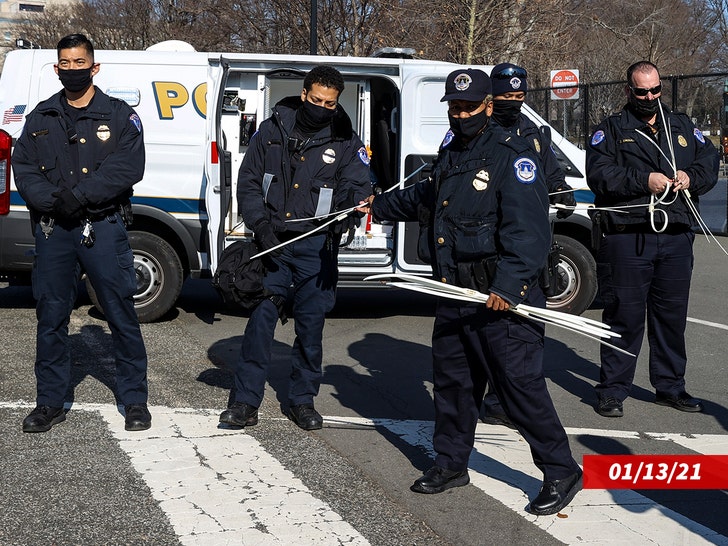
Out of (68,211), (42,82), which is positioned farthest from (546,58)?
(68,211)

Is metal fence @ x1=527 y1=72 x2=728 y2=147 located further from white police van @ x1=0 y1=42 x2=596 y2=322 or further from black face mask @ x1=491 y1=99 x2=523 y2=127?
black face mask @ x1=491 y1=99 x2=523 y2=127

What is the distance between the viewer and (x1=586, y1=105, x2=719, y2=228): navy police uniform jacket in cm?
617

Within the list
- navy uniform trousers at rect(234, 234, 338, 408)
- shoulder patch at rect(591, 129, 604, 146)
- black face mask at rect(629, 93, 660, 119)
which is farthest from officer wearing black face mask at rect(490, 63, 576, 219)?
navy uniform trousers at rect(234, 234, 338, 408)

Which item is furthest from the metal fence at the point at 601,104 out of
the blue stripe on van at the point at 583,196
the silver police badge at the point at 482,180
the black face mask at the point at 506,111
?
the silver police badge at the point at 482,180

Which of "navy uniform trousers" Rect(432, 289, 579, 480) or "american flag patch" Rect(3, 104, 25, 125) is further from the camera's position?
A: "american flag patch" Rect(3, 104, 25, 125)

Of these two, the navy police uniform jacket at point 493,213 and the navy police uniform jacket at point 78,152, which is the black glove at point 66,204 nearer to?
the navy police uniform jacket at point 78,152

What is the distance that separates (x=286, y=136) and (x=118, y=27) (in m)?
31.9

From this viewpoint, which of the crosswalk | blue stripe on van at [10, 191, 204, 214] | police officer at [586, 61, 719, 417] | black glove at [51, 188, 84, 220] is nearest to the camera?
the crosswalk

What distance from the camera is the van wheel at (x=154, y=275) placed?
28.7 feet

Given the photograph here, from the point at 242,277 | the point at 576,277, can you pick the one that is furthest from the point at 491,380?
the point at 576,277

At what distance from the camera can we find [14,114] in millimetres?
8625

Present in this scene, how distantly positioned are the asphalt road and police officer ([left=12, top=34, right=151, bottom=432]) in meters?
0.46

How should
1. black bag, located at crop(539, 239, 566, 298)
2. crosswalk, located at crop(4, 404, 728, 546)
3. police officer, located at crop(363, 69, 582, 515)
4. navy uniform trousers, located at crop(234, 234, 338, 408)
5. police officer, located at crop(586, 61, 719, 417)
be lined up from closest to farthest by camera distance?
crosswalk, located at crop(4, 404, 728, 546) < police officer, located at crop(363, 69, 582, 515) < black bag, located at crop(539, 239, 566, 298) < navy uniform trousers, located at crop(234, 234, 338, 408) < police officer, located at crop(586, 61, 719, 417)

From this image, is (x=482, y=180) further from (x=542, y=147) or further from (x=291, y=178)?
(x=542, y=147)
